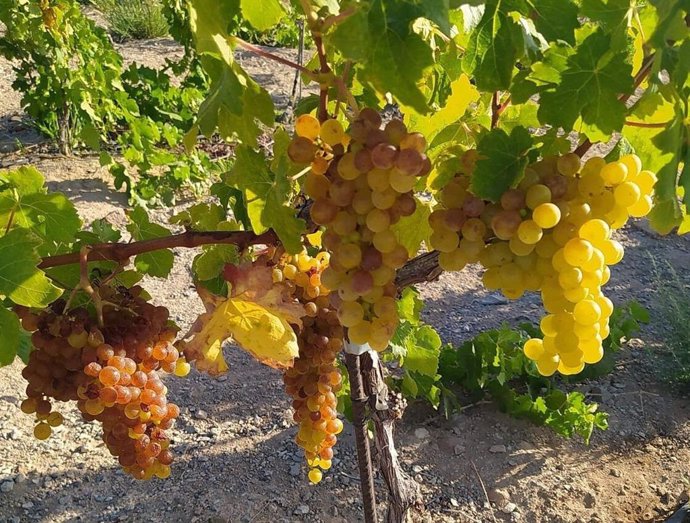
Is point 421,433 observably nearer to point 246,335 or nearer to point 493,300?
point 493,300

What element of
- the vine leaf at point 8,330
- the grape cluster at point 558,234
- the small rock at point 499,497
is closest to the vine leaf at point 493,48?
the grape cluster at point 558,234

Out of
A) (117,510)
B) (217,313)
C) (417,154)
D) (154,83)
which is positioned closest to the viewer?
(417,154)

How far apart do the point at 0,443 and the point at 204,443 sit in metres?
0.88

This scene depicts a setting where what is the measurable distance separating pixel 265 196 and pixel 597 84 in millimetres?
490

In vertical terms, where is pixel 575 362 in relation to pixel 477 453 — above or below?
above

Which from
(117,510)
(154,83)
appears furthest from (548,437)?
(154,83)

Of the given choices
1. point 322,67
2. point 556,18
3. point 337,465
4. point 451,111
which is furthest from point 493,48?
point 337,465

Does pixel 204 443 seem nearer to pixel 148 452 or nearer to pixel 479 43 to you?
pixel 148 452

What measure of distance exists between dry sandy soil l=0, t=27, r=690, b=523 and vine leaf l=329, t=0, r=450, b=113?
234cm

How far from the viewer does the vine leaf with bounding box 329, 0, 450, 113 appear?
0.71 m

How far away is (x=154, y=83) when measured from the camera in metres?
5.06

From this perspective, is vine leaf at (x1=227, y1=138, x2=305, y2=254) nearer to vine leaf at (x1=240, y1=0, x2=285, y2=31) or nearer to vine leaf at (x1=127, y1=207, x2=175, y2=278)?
vine leaf at (x1=240, y1=0, x2=285, y2=31)

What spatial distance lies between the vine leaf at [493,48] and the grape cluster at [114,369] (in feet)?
2.14

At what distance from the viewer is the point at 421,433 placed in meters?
3.28
